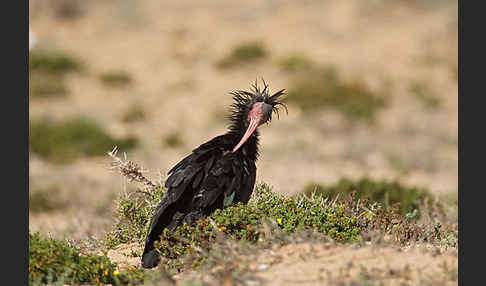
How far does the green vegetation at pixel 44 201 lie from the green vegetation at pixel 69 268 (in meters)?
6.21

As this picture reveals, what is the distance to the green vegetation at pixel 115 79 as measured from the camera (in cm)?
2005

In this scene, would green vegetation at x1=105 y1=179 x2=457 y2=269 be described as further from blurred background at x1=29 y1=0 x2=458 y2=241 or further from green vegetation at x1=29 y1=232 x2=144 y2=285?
blurred background at x1=29 y1=0 x2=458 y2=241

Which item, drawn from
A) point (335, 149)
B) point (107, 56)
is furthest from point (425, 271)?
point (107, 56)

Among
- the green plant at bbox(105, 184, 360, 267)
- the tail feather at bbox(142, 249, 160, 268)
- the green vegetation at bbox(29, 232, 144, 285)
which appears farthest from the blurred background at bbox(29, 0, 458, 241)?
the green vegetation at bbox(29, 232, 144, 285)

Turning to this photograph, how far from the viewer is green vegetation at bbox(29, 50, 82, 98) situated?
61.6 feet

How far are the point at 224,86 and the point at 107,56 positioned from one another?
5858mm

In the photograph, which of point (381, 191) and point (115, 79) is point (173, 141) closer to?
point (115, 79)

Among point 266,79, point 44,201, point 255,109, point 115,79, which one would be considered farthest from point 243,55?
point 255,109

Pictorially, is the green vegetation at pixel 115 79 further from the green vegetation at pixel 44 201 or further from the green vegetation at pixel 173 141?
the green vegetation at pixel 44 201

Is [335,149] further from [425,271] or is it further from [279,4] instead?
[279,4]

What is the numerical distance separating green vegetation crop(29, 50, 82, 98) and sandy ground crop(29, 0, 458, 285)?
400mm

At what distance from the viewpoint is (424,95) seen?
1844 centimetres

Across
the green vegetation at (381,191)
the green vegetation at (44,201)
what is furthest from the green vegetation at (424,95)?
the green vegetation at (44,201)

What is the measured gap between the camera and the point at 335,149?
45.2 feet
